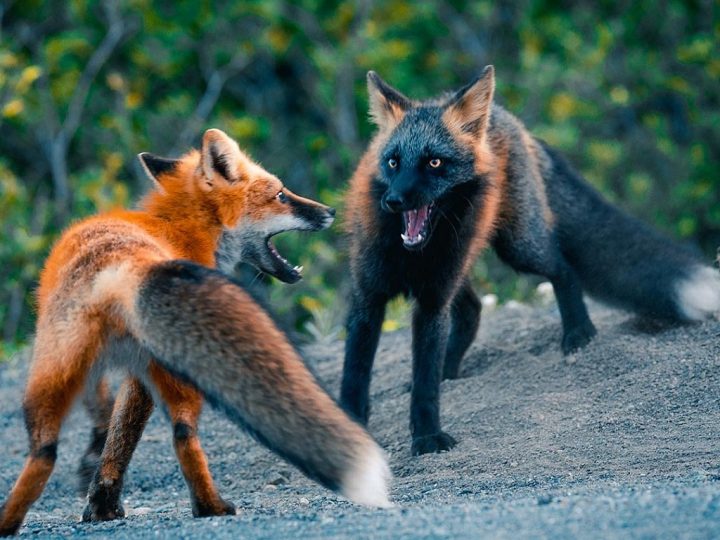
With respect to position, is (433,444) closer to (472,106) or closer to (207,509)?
(207,509)

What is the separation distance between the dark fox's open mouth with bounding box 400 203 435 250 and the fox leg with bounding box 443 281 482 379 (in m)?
1.27

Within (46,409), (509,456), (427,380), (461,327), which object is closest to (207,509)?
(46,409)

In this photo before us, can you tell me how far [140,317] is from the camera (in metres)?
4.41

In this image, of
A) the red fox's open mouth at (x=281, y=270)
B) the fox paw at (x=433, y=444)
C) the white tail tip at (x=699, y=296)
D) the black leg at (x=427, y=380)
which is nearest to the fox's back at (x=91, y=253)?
the red fox's open mouth at (x=281, y=270)

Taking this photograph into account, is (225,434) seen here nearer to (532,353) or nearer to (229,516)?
(532,353)

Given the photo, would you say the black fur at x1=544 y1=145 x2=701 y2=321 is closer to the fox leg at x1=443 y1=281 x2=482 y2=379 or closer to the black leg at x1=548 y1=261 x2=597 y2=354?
the black leg at x1=548 y1=261 x2=597 y2=354

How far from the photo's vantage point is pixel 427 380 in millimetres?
6262

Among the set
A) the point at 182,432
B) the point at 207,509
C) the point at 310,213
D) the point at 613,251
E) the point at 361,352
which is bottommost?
the point at 207,509

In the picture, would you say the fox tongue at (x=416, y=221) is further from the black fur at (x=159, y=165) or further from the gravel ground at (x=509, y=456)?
the black fur at (x=159, y=165)

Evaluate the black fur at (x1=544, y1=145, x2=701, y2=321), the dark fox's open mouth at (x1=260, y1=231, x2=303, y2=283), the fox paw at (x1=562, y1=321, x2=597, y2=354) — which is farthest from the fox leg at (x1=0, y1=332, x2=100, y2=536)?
the black fur at (x1=544, y1=145, x2=701, y2=321)

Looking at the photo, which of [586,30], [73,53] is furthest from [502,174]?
[586,30]

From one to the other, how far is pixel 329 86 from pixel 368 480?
10.5m

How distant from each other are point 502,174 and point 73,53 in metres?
8.53

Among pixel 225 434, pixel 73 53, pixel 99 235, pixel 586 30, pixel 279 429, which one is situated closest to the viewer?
pixel 279 429
